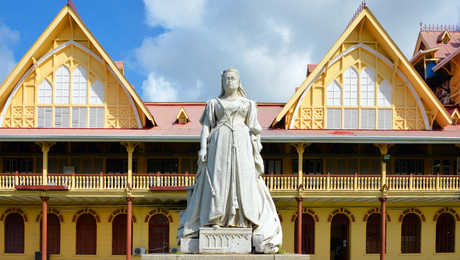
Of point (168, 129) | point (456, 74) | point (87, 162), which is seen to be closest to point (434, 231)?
point (456, 74)

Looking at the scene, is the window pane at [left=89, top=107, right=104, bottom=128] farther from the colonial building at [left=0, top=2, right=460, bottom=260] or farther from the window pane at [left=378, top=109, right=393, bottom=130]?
the window pane at [left=378, top=109, right=393, bottom=130]

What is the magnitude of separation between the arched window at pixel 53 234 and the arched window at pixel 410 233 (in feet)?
62.2

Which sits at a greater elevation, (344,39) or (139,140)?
(344,39)

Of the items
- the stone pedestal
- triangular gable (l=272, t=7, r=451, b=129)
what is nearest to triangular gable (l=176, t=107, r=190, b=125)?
triangular gable (l=272, t=7, r=451, b=129)

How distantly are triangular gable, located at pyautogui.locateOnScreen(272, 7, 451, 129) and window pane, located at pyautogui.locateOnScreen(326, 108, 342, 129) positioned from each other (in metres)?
1.98

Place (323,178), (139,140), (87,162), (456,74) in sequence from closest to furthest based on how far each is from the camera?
(139,140), (323,178), (87,162), (456,74)

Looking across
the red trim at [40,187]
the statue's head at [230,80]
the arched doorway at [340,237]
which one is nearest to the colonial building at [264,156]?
the red trim at [40,187]

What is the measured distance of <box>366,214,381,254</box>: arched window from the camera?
110ft

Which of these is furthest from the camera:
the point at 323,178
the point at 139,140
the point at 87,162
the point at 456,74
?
the point at 456,74

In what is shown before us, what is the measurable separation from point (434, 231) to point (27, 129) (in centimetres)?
2267

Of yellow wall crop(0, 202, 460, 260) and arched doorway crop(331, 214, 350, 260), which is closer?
yellow wall crop(0, 202, 460, 260)

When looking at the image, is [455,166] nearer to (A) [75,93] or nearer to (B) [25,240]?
(A) [75,93]

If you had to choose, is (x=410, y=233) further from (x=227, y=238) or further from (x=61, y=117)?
(x=227, y=238)

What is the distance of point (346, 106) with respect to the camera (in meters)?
32.7
